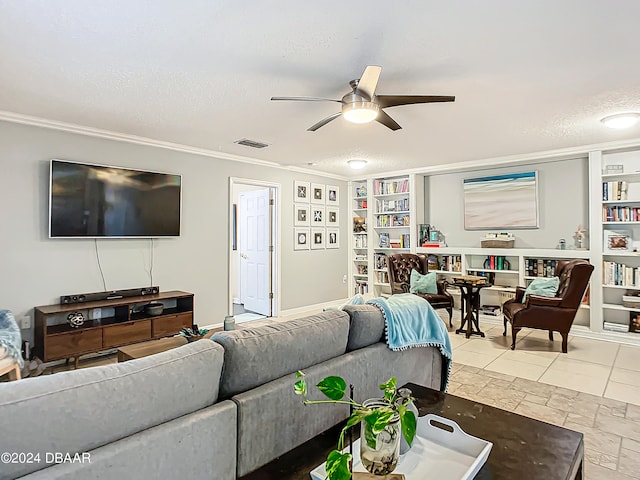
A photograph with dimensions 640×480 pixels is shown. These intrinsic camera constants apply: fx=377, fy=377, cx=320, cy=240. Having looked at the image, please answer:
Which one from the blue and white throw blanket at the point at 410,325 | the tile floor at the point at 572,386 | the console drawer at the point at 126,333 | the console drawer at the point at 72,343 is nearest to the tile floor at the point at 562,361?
the tile floor at the point at 572,386

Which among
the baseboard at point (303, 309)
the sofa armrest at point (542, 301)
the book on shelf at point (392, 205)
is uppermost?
the book on shelf at point (392, 205)

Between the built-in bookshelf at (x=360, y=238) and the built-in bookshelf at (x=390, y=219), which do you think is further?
the built-in bookshelf at (x=360, y=238)

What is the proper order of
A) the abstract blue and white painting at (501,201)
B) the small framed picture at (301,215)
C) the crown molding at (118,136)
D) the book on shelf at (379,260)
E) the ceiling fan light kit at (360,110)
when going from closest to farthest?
1. the ceiling fan light kit at (360,110)
2. the crown molding at (118,136)
3. the abstract blue and white painting at (501,201)
4. the small framed picture at (301,215)
5. the book on shelf at (379,260)

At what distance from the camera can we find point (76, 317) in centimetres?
360

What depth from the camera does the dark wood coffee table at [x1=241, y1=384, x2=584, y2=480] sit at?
1122 mm

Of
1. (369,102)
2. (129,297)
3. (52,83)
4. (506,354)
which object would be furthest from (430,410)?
(129,297)

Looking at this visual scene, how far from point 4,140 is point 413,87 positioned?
12.0ft

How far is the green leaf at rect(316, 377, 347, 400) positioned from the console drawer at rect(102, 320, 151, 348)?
346 cm

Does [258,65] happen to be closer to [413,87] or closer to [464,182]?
[413,87]

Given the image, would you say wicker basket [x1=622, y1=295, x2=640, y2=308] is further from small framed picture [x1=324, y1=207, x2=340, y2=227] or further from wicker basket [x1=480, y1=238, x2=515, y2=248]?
small framed picture [x1=324, y1=207, x2=340, y2=227]

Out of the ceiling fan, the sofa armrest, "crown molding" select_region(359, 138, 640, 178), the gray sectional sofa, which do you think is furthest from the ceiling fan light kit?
"crown molding" select_region(359, 138, 640, 178)

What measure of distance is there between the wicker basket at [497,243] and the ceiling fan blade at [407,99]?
354 cm

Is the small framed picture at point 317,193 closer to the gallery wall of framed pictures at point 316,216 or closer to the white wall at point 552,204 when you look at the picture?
the gallery wall of framed pictures at point 316,216

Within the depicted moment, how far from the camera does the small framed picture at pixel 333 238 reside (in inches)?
265
